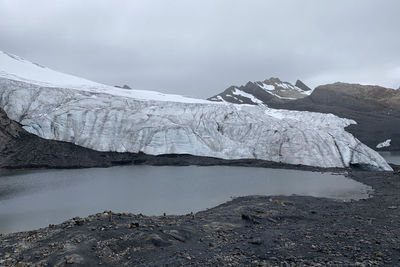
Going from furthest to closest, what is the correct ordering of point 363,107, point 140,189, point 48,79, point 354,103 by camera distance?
point 354,103 → point 363,107 → point 48,79 → point 140,189

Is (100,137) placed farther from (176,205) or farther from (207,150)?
(176,205)

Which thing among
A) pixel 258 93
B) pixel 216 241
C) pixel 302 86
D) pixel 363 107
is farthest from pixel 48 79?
pixel 302 86

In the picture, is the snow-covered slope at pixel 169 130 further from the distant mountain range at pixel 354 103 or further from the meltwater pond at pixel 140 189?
the distant mountain range at pixel 354 103

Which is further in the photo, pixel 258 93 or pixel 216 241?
pixel 258 93

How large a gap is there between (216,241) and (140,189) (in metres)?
10.7

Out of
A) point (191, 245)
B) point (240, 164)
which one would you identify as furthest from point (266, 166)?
point (191, 245)

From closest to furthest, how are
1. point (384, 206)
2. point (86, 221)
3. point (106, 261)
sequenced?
point (106, 261) < point (86, 221) < point (384, 206)

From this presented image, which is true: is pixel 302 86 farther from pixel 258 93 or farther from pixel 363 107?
pixel 363 107

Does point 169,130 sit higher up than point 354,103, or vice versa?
point 354,103

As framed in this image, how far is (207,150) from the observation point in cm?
3077

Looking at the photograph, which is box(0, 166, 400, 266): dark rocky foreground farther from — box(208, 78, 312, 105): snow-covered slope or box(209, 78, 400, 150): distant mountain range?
box(208, 78, 312, 105): snow-covered slope

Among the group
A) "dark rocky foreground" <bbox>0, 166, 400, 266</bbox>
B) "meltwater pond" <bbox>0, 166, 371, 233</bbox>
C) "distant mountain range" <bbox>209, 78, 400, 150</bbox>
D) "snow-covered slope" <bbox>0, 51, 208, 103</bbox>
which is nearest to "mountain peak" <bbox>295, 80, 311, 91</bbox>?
"distant mountain range" <bbox>209, 78, 400, 150</bbox>

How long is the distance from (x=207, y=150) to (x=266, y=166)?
19.2 feet

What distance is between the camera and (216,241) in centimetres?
789
